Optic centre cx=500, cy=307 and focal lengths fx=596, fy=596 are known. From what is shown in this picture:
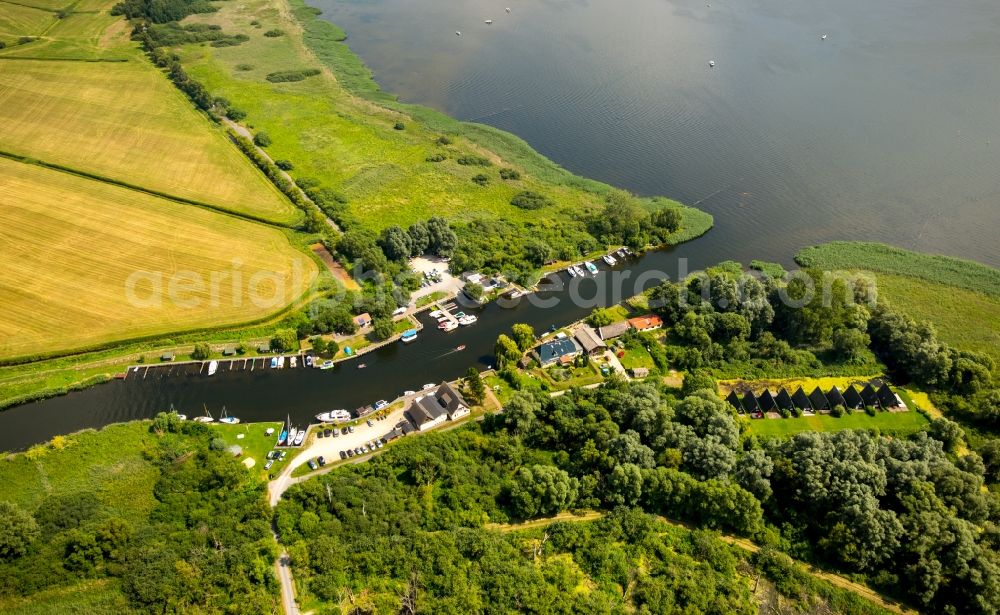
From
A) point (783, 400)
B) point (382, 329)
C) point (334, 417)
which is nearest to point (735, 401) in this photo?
point (783, 400)

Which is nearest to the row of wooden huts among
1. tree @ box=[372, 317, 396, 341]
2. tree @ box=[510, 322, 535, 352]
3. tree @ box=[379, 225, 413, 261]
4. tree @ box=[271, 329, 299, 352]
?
tree @ box=[510, 322, 535, 352]

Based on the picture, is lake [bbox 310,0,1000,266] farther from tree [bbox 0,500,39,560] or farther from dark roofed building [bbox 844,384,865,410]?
tree [bbox 0,500,39,560]

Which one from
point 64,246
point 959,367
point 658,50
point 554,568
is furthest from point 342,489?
point 658,50

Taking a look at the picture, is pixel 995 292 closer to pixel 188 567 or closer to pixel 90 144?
pixel 188 567

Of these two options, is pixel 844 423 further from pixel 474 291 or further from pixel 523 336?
pixel 474 291

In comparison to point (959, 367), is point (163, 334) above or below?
above

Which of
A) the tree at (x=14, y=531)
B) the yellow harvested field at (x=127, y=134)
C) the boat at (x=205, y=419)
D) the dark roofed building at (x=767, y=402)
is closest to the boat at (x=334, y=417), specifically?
the boat at (x=205, y=419)
